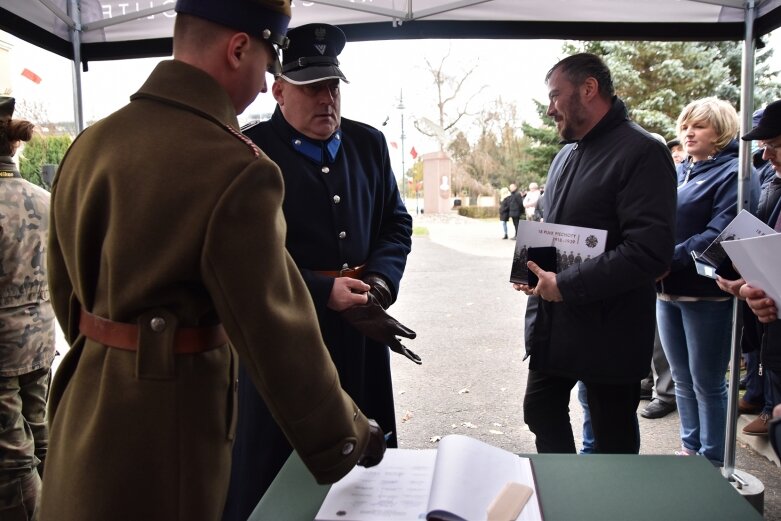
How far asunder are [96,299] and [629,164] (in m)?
1.75

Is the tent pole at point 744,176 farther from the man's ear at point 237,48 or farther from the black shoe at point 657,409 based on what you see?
the man's ear at point 237,48

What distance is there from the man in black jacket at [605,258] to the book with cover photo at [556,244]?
5 centimetres

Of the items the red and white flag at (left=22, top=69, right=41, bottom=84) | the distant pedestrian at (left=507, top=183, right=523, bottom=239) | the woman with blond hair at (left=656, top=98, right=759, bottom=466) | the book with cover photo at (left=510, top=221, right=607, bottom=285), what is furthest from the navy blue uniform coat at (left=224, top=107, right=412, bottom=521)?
the distant pedestrian at (left=507, top=183, right=523, bottom=239)

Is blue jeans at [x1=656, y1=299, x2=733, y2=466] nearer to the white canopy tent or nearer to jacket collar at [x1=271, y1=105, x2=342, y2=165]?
the white canopy tent

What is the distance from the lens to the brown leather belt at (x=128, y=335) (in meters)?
1.17

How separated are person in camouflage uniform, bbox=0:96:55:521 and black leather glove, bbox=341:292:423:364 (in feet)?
4.70

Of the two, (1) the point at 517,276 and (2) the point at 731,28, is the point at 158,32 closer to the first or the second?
(1) the point at 517,276

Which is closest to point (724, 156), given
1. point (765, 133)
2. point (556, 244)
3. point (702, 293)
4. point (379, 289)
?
point (702, 293)

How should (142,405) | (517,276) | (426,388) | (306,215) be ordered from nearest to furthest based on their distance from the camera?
(142,405) < (306,215) < (517,276) < (426,388)

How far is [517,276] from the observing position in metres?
2.45

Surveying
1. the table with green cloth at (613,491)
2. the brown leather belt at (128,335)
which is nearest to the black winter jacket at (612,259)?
the table with green cloth at (613,491)

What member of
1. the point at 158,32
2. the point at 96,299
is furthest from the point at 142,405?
the point at 158,32

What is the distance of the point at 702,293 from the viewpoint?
3.15 m

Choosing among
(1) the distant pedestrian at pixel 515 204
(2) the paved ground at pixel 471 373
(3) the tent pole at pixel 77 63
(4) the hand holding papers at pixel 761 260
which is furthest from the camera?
(1) the distant pedestrian at pixel 515 204
